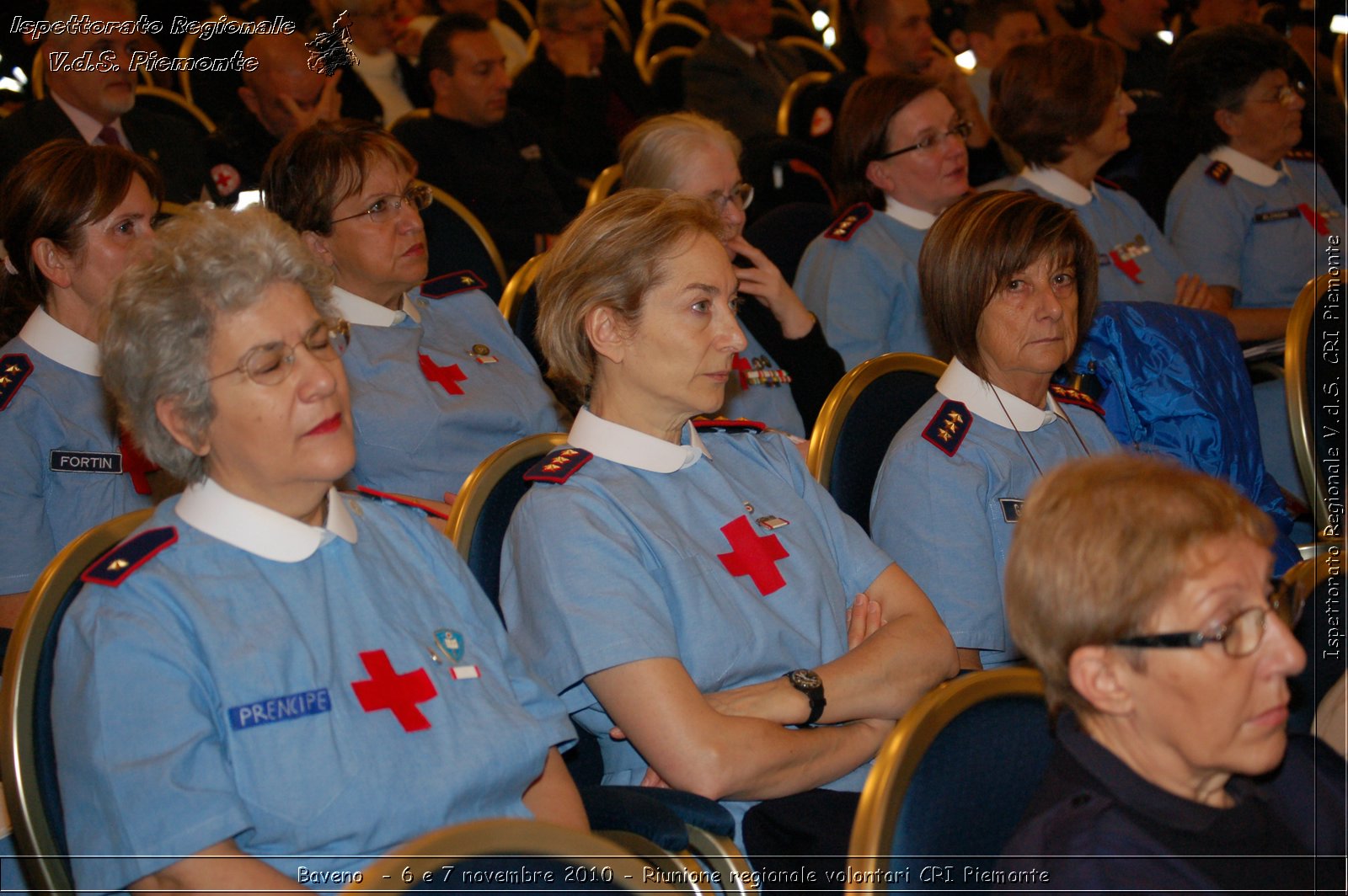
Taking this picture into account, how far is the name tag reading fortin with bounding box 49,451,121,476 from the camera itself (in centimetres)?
248

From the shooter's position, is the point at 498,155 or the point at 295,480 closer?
the point at 295,480

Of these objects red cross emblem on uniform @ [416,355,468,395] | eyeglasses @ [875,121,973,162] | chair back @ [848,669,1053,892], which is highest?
eyeglasses @ [875,121,973,162]

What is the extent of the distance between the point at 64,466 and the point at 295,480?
1093 mm

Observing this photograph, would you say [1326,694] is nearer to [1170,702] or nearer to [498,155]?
[1170,702]

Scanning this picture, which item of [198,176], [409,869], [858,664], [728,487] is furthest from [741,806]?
[198,176]

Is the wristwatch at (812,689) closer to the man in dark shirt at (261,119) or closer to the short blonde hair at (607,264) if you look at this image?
the short blonde hair at (607,264)

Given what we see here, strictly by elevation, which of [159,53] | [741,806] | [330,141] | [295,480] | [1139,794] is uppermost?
[159,53]

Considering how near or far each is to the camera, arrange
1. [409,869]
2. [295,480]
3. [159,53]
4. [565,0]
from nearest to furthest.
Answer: [409,869], [295,480], [159,53], [565,0]

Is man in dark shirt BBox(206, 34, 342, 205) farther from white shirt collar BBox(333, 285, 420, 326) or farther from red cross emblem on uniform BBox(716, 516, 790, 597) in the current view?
red cross emblem on uniform BBox(716, 516, 790, 597)

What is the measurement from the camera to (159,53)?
4.77m

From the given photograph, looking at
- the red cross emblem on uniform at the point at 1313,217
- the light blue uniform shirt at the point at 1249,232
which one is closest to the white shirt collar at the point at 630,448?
the light blue uniform shirt at the point at 1249,232

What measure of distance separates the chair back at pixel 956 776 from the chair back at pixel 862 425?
3.24 ft

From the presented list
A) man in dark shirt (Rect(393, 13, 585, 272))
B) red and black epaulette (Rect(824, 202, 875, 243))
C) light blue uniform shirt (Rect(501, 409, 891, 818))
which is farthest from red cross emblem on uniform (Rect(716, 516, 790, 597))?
man in dark shirt (Rect(393, 13, 585, 272))

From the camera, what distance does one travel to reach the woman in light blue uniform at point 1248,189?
4.23 m
